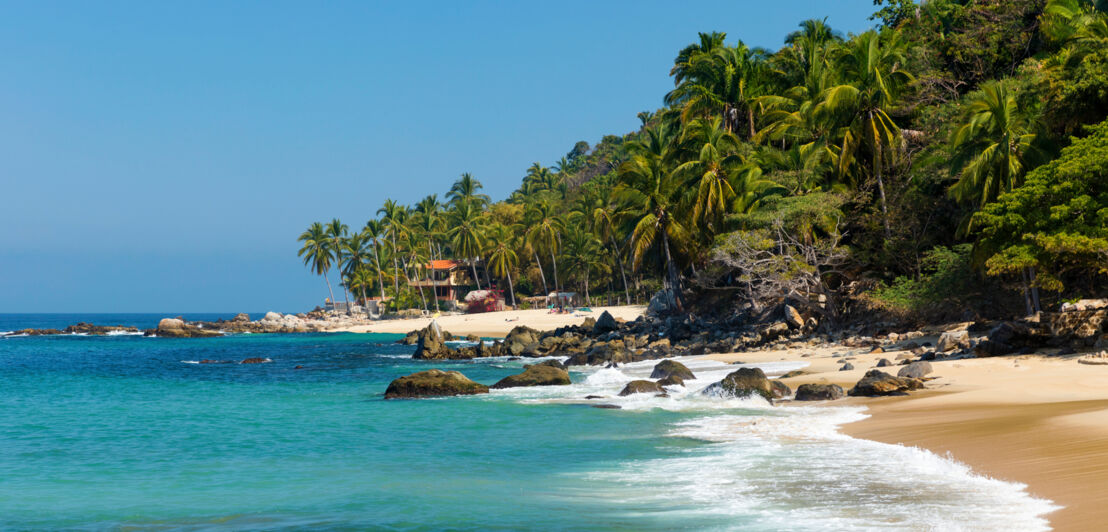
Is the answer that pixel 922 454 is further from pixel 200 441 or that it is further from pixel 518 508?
pixel 200 441

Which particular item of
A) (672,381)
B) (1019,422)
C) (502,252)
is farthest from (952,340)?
(502,252)

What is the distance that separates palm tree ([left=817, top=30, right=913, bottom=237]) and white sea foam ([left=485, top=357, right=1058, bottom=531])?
19.0m

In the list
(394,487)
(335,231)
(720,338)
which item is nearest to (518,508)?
(394,487)

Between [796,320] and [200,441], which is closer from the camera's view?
[200,441]

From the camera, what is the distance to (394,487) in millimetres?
11125

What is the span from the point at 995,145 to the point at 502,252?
6043cm

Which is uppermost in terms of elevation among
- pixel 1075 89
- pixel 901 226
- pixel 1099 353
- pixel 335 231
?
pixel 335 231

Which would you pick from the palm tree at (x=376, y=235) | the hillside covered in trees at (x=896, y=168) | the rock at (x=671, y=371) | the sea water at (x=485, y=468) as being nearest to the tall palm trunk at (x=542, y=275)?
the palm tree at (x=376, y=235)

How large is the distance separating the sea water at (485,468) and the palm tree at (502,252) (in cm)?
5606

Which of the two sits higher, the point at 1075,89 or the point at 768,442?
the point at 1075,89

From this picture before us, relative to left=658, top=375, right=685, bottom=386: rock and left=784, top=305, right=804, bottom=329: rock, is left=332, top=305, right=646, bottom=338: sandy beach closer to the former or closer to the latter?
left=784, top=305, right=804, bottom=329: rock

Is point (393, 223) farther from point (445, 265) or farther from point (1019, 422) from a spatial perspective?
point (1019, 422)

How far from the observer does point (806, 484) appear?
30.9 ft

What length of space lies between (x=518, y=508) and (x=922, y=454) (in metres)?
5.31
